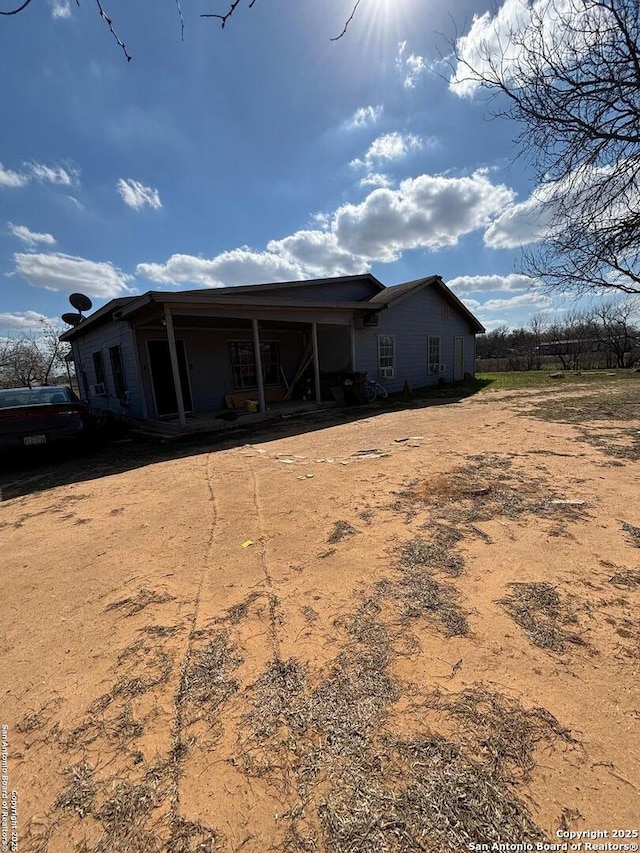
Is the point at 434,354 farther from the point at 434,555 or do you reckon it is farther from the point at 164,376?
the point at 434,555

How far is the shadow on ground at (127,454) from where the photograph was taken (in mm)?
5754

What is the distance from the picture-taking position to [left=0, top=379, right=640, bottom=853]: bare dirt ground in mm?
1228

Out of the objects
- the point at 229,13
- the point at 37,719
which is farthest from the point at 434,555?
the point at 229,13

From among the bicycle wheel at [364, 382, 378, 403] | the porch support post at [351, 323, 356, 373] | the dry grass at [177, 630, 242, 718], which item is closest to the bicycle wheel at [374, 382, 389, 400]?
the bicycle wheel at [364, 382, 378, 403]

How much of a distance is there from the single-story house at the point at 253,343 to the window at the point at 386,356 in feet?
0.12

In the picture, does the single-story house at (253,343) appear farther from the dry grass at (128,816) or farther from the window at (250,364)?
the dry grass at (128,816)

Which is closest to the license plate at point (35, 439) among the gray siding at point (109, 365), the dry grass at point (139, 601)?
the gray siding at point (109, 365)

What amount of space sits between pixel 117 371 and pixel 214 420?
4.02 metres

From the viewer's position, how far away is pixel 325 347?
13.1 meters

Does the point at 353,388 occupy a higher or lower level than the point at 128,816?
higher

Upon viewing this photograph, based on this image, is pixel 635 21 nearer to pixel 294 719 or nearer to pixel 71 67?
pixel 71 67

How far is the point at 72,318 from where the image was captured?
12320 millimetres

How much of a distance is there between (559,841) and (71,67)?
13.8ft

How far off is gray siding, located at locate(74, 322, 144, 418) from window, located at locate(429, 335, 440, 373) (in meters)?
11.0
